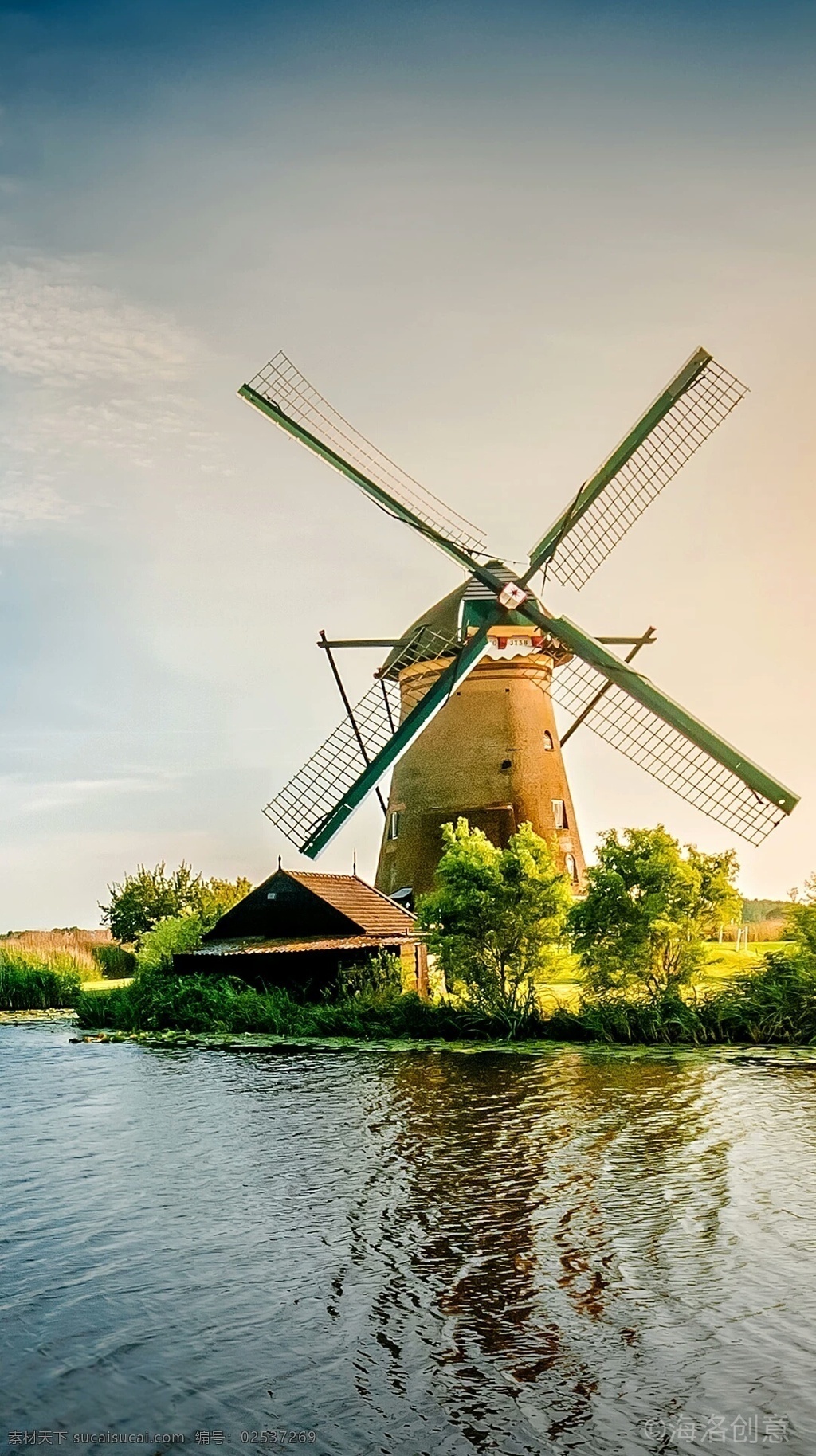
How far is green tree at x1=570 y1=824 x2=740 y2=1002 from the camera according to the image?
18.1 m

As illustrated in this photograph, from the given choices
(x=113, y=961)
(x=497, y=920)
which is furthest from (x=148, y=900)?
(x=497, y=920)

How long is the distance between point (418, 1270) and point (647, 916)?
11163 millimetres

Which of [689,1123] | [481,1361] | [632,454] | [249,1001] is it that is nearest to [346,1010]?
[249,1001]

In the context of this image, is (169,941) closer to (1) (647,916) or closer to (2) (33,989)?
(2) (33,989)

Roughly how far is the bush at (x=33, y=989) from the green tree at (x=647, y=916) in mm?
12600

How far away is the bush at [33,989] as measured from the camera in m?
26.3

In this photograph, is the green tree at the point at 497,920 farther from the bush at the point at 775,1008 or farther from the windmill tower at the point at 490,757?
the windmill tower at the point at 490,757

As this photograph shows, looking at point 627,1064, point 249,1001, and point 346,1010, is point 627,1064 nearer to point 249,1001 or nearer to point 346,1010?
point 346,1010

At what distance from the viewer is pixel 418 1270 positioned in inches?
293

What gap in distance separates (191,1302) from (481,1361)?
1.87m

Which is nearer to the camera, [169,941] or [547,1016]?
[547,1016]

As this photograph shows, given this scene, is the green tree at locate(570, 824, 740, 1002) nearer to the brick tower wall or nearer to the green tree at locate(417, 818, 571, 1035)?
the green tree at locate(417, 818, 571, 1035)

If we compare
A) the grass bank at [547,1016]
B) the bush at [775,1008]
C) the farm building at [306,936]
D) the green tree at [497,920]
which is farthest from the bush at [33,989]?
the bush at [775,1008]

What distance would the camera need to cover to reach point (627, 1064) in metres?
15.6
